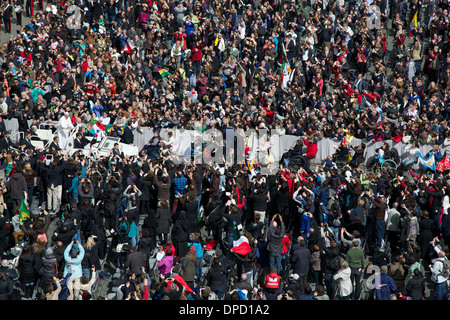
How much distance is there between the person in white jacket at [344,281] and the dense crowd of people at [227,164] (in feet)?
0.09

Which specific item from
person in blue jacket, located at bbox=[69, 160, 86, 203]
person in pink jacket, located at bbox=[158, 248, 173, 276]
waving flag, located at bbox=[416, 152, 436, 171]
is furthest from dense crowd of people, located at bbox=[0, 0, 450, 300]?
waving flag, located at bbox=[416, 152, 436, 171]

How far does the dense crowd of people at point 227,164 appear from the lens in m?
18.2

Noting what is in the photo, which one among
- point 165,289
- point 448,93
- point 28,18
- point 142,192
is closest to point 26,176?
point 142,192

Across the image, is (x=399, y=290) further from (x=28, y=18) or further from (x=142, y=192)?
(x=28, y=18)

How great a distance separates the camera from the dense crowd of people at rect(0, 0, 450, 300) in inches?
719

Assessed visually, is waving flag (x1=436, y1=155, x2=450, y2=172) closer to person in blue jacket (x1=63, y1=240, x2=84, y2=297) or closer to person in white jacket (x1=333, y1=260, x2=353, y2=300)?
person in white jacket (x1=333, y1=260, x2=353, y2=300)

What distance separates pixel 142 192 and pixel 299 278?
4.75 meters

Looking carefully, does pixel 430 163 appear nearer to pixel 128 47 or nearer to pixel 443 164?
pixel 443 164

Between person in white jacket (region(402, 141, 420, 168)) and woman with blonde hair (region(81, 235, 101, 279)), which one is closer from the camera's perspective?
woman with blonde hair (region(81, 235, 101, 279))

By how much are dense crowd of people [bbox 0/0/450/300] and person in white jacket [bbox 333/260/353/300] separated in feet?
0.09

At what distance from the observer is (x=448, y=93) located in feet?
93.6

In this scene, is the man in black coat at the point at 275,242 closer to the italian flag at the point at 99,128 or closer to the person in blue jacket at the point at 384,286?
the person in blue jacket at the point at 384,286

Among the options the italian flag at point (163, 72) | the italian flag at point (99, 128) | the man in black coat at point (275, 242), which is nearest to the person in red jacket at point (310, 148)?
the italian flag at point (99, 128)

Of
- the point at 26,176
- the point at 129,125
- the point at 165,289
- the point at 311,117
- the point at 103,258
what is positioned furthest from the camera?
the point at 311,117
